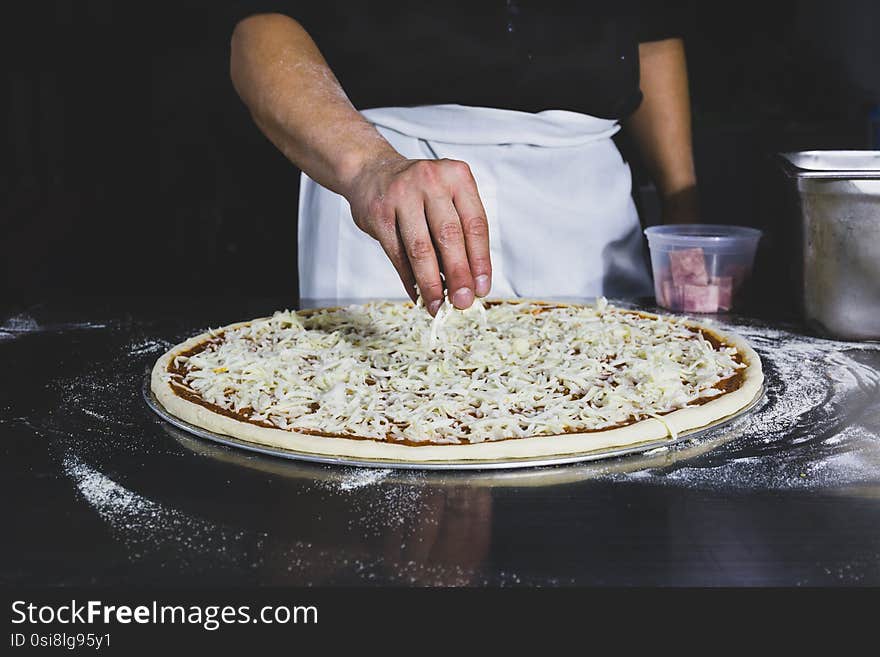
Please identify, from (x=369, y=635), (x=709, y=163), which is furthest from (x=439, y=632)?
(x=709, y=163)

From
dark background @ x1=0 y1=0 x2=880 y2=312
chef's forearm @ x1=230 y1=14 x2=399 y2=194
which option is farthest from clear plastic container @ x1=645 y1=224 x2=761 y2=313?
dark background @ x1=0 y1=0 x2=880 y2=312

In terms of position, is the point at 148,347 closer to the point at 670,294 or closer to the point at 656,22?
the point at 670,294

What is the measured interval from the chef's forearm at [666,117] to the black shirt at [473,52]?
233 mm

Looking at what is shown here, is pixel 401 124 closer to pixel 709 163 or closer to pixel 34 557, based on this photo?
pixel 34 557

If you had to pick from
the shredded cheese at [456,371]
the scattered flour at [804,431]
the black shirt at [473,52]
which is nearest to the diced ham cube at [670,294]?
the shredded cheese at [456,371]

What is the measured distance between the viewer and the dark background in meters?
3.61

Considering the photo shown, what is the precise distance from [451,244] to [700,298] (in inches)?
30.4

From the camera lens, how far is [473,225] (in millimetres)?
1171

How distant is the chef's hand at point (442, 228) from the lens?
116 cm

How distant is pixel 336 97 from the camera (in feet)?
5.04

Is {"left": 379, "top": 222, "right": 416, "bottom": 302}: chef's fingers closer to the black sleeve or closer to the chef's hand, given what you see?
the chef's hand

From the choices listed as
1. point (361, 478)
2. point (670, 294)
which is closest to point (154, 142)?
point (670, 294)

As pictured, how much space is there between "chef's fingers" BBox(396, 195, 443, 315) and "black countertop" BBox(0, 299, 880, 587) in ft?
0.87

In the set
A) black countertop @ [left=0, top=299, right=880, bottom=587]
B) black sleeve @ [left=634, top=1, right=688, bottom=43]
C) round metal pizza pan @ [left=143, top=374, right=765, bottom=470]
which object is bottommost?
black countertop @ [left=0, top=299, right=880, bottom=587]
